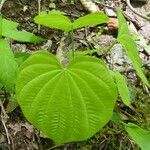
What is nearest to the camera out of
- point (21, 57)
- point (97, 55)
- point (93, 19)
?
point (93, 19)

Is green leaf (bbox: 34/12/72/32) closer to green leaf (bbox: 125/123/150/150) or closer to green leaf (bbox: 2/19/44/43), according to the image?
green leaf (bbox: 2/19/44/43)

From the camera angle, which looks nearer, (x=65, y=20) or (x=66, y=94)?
(x=66, y=94)

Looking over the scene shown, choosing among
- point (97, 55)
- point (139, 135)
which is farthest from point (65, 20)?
point (97, 55)

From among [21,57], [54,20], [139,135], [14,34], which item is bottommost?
[139,135]

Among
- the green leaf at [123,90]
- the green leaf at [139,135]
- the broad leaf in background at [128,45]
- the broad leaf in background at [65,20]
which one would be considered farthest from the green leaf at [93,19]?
the green leaf at [139,135]

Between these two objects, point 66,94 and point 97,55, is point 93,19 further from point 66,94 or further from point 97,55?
point 97,55
